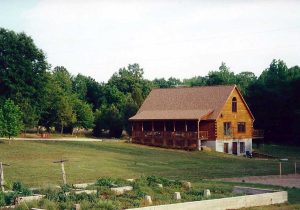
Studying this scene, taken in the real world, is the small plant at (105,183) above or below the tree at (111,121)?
below

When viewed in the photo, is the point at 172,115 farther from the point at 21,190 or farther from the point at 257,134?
the point at 21,190

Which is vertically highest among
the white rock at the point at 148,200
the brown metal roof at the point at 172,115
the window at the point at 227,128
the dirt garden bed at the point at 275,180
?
the brown metal roof at the point at 172,115

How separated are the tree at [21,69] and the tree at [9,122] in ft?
47.6

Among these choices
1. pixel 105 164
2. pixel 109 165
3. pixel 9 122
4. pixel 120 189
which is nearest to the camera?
pixel 120 189

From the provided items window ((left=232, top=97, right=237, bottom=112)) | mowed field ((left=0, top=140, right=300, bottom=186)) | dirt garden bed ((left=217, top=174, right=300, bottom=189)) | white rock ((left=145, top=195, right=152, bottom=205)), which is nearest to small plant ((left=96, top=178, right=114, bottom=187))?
mowed field ((left=0, top=140, right=300, bottom=186))

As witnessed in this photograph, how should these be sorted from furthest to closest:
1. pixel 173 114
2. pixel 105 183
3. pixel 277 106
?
1. pixel 277 106
2. pixel 173 114
3. pixel 105 183

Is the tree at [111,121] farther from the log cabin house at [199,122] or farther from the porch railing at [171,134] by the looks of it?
the porch railing at [171,134]

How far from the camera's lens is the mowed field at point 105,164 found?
112 ft

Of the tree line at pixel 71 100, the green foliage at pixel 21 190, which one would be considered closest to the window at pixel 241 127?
the tree line at pixel 71 100

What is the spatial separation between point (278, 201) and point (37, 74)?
4929 centimetres

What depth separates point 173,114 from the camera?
6606 cm

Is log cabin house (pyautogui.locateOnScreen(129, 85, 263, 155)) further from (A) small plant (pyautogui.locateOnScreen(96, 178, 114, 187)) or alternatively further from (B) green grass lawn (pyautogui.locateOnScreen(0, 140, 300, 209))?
(A) small plant (pyautogui.locateOnScreen(96, 178, 114, 187))

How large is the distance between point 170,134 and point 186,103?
Answer: 5567 mm

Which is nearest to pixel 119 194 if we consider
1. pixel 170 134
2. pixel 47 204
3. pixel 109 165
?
pixel 47 204
